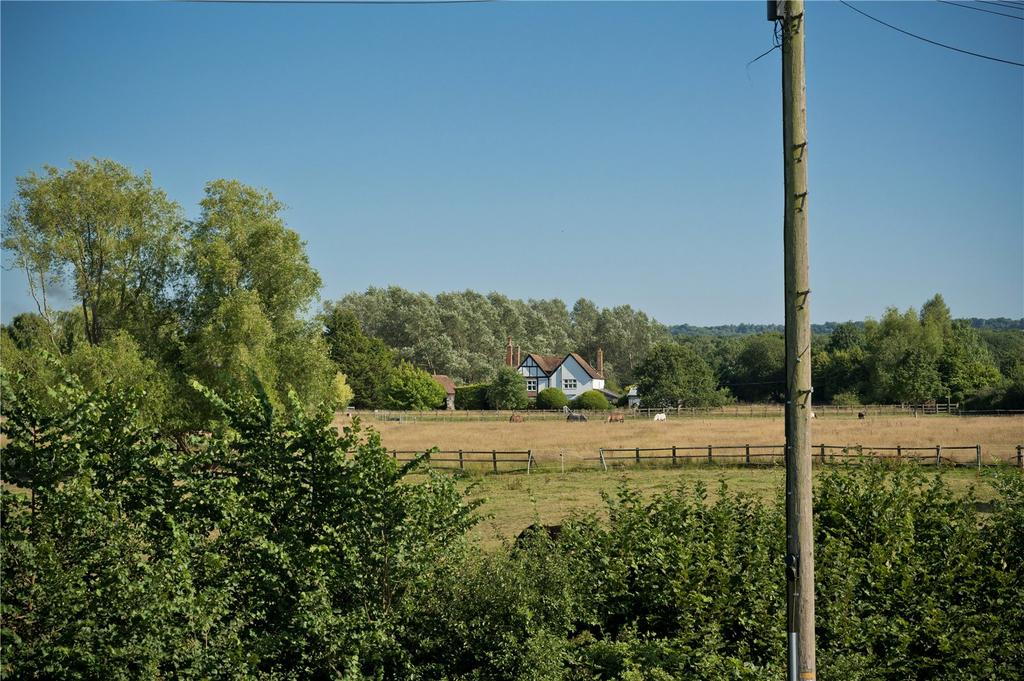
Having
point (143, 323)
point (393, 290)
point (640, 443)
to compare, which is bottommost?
point (640, 443)

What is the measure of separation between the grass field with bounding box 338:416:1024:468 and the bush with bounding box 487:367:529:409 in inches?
697

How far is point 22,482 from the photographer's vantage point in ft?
30.0

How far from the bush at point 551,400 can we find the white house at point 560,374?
878 inches

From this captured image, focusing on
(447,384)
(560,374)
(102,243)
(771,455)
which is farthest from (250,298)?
(560,374)

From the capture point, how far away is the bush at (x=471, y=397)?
89000 millimetres

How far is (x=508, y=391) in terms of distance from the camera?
277ft

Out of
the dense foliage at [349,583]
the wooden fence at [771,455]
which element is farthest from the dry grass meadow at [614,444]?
the dense foliage at [349,583]

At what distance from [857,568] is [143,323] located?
29144mm

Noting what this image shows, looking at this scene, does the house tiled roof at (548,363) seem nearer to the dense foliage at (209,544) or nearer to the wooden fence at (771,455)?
the wooden fence at (771,455)

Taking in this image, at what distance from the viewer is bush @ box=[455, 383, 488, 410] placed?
89.0 m

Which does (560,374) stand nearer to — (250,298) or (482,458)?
(482,458)

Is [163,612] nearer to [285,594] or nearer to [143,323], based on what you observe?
[285,594]

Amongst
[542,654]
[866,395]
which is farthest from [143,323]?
[866,395]

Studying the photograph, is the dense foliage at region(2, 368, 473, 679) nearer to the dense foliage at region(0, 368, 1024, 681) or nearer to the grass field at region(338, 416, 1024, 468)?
the dense foliage at region(0, 368, 1024, 681)
